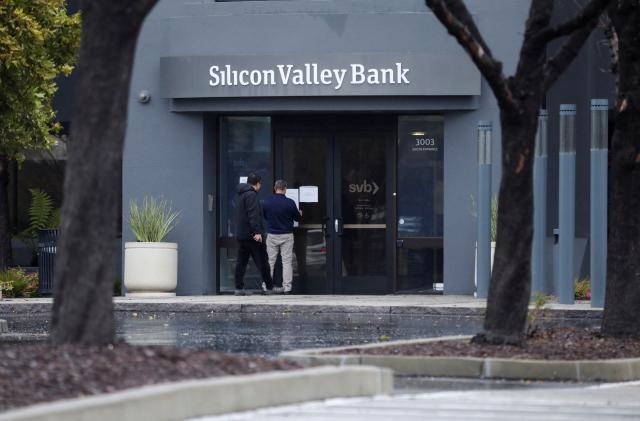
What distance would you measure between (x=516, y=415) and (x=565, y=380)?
2.75m

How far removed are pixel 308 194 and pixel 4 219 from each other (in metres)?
5.50

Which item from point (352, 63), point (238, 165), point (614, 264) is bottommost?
point (614, 264)

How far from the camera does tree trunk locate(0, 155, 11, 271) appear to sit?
25000 mm

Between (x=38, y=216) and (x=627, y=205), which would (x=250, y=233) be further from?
(x=627, y=205)

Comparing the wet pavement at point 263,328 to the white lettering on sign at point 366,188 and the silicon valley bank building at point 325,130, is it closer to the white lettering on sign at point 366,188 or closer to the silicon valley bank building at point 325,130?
the silicon valley bank building at point 325,130

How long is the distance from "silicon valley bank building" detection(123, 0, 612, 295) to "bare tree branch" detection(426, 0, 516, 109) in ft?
36.5

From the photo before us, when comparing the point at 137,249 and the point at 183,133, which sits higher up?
the point at 183,133

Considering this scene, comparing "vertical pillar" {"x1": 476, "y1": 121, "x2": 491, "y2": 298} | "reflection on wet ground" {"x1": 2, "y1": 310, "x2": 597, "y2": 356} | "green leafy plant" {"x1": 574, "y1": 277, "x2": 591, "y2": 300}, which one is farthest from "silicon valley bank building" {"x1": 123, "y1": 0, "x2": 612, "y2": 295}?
"reflection on wet ground" {"x1": 2, "y1": 310, "x2": 597, "y2": 356}

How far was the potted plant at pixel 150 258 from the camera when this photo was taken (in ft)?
74.9

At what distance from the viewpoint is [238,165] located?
81.2 feet

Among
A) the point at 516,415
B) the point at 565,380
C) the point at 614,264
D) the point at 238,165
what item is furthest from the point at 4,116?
the point at 516,415

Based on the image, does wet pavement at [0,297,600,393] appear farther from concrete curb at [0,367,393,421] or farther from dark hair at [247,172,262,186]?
concrete curb at [0,367,393,421]

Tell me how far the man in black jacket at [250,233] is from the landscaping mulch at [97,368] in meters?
14.1

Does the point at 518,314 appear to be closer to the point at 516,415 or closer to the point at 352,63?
the point at 516,415
